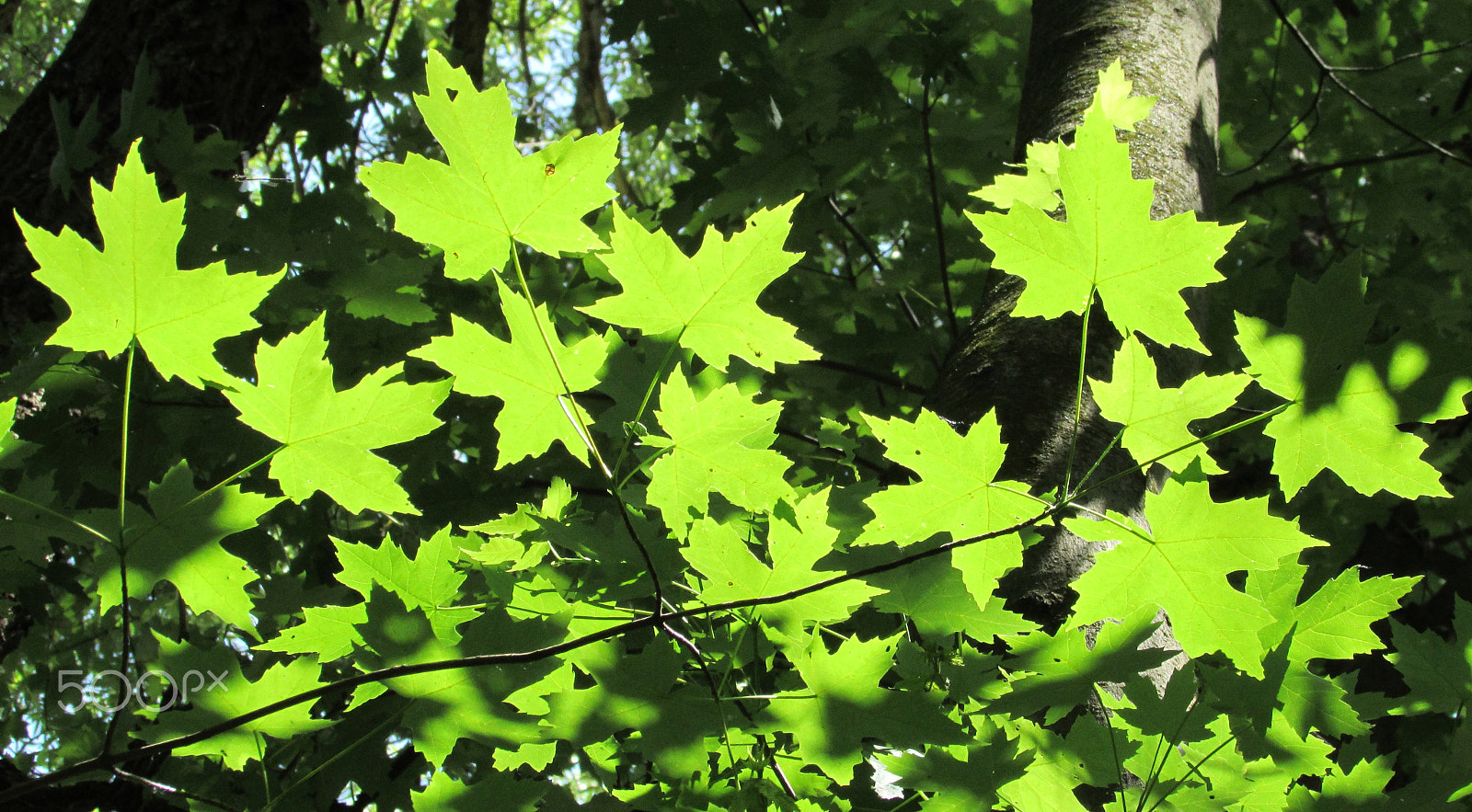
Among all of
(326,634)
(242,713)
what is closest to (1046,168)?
(326,634)

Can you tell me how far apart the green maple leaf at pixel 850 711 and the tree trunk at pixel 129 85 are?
244cm

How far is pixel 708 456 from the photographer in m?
0.89

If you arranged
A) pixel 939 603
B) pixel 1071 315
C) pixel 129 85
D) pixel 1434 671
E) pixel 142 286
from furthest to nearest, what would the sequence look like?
pixel 129 85, pixel 1071 315, pixel 1434 671, pixel 939 603, pixel 142 286

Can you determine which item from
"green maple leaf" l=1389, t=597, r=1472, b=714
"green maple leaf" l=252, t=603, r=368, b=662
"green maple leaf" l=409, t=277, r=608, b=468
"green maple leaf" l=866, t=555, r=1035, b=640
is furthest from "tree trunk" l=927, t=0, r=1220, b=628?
"green maple leaf" l=252, t=603, r=368, b=662

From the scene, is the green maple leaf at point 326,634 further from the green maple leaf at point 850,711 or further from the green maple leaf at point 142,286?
the green maple leaf at point 850,711

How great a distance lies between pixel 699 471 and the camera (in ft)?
2.96

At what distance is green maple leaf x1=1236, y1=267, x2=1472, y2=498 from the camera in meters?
0.91

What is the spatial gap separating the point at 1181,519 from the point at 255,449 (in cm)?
174

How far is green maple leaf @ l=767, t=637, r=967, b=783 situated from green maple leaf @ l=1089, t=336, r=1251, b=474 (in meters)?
0.35

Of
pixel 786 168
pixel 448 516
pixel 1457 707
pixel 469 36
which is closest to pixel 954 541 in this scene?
pixel 1457 707

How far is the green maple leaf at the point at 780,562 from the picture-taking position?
87 cm

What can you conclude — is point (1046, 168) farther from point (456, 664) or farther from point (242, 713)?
point (242, 713)

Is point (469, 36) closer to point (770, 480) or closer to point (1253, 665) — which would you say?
point (770, 480)
